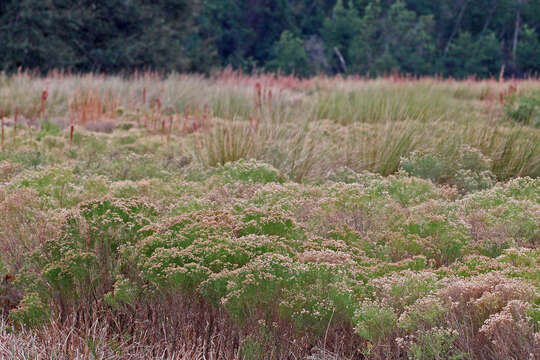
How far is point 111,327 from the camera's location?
10.9 ft

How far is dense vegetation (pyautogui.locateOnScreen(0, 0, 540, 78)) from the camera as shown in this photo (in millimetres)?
21641

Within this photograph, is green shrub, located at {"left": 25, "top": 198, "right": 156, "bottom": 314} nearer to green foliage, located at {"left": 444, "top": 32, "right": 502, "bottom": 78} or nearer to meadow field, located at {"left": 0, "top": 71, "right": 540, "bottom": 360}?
meadow field, located at {"left": 0, "top": 71, "right": 540, "bottom": 360}

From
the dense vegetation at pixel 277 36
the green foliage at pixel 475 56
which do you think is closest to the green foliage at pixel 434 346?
the dense vegetation at pixel 277 36

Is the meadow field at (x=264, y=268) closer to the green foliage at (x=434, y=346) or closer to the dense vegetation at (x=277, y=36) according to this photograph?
the green foliage at (x=434, y=346)

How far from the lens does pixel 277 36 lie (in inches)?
1448

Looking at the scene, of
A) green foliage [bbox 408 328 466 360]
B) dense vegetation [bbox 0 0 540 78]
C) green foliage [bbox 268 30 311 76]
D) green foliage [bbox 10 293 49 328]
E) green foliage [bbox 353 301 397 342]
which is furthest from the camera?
green foliage [bbox 268 30 311 76]

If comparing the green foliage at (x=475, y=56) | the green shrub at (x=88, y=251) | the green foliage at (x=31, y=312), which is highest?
the green foliage at (x=475, y=56)

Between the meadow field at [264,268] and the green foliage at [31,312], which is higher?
the meadow field at [264,268]

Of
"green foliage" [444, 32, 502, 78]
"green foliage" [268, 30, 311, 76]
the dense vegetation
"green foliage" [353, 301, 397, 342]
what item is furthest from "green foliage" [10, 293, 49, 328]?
"green foliage" [444, 32, 502, 78]

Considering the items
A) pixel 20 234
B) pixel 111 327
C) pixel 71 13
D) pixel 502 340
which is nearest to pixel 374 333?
pixel 502 340

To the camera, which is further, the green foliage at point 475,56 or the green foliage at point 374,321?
the green foliage at point 475,56

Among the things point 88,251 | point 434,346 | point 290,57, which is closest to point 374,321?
point 434,346

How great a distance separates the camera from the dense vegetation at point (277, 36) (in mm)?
21641

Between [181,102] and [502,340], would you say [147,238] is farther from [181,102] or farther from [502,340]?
[181,102]
